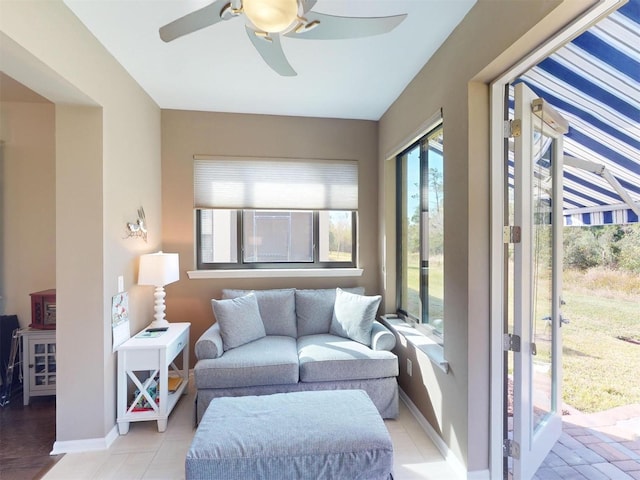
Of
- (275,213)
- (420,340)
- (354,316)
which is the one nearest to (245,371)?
(354,316)

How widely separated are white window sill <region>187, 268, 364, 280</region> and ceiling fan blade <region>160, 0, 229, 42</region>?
2264 millimetres

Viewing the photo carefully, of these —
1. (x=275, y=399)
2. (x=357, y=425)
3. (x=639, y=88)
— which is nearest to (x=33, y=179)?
(x=275, y=399)

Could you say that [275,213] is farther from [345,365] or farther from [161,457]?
[161,457]

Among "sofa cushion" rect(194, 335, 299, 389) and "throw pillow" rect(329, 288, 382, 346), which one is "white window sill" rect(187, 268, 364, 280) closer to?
"throw pillow" rect(329, 288, 382, 346)

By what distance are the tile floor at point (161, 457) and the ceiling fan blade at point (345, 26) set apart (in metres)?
2.46

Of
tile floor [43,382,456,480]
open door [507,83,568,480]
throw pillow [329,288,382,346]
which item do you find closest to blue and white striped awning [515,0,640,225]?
open door [507,83,568,480]

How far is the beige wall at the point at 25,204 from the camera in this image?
281 centimetres

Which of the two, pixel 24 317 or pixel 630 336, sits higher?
pixel 24 317

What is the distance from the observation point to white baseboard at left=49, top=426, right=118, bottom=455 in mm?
2062

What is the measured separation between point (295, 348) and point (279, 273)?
0.91 meters

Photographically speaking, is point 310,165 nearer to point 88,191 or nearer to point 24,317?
point 88,191

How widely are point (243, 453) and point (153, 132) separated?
2.91 meters

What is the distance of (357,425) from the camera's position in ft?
5.32

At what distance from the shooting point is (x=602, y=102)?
6.59ft
